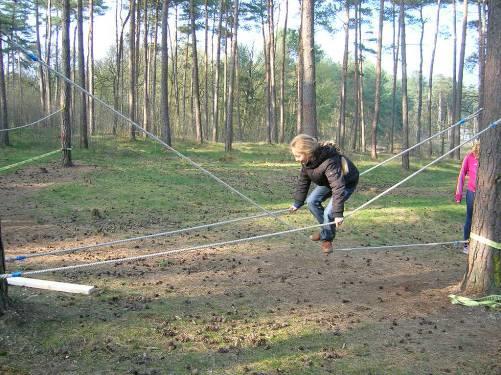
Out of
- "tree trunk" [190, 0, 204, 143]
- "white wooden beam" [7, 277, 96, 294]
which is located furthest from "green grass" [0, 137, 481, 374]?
"tree trunk" [190, 0, 204, 143]

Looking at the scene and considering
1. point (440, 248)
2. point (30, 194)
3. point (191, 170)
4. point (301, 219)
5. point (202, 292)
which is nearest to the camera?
point (202, 292)

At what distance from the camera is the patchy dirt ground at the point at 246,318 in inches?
165

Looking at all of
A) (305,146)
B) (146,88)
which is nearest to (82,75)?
(146,88)

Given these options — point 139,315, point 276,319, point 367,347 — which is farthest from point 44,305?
point 367,347

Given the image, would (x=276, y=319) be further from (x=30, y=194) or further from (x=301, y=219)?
(x=30, y=194)

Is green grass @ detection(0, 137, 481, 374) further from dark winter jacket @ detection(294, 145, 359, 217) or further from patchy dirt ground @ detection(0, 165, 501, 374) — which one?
dark winter jacket @ detection(294, 145, 359, 217)

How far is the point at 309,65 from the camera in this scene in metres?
12.7

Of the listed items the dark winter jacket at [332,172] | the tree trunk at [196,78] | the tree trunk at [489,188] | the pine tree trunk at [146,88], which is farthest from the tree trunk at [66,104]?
the tree trunk at [489,188]

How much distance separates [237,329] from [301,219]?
6.46 metres

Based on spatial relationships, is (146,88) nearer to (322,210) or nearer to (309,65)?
(309,65)

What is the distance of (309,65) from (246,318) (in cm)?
903

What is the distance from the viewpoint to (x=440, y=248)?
30.8ft

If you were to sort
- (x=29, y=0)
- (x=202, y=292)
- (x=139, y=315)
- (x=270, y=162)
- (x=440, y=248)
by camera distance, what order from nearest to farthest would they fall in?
(x=139, y=315) → (x=202, y=292) → (x=440, y=248) → (x=270, y=162) → (x=29, y=0)

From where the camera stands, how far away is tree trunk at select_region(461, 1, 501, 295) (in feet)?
19.9
